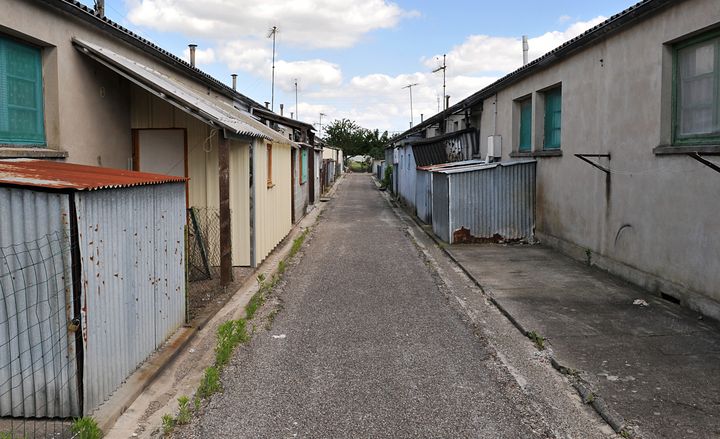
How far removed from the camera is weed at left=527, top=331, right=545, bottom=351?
6.13m

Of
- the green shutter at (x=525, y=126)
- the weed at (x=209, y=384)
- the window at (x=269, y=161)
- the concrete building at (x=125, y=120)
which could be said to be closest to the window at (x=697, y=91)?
the concrete building at (x=125, y=120)

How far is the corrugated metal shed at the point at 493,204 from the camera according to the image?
534 inches

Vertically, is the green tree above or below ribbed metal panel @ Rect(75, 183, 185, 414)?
above

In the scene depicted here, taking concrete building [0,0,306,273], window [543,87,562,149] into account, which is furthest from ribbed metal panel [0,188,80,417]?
window [543,87,562,149]

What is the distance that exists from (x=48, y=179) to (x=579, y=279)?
Answer: 778 cm

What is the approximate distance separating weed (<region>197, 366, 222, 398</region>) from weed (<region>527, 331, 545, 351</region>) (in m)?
3.20

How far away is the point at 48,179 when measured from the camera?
13.9ft

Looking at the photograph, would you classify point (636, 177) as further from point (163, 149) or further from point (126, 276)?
point (163, 149)

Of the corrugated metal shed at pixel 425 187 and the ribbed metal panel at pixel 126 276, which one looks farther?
the corrugated metal shed at pixel 425 187

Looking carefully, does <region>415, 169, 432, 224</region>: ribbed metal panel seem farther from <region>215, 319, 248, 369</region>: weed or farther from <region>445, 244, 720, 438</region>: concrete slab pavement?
<region>215, 319, 248, 369</region>: weed

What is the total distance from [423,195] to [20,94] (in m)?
13.1

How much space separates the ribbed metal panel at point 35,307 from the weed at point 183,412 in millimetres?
690

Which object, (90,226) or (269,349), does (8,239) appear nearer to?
(90,226)

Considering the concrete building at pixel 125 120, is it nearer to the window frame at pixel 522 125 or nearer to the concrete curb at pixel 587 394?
the concrete curb at pixel 587 394
